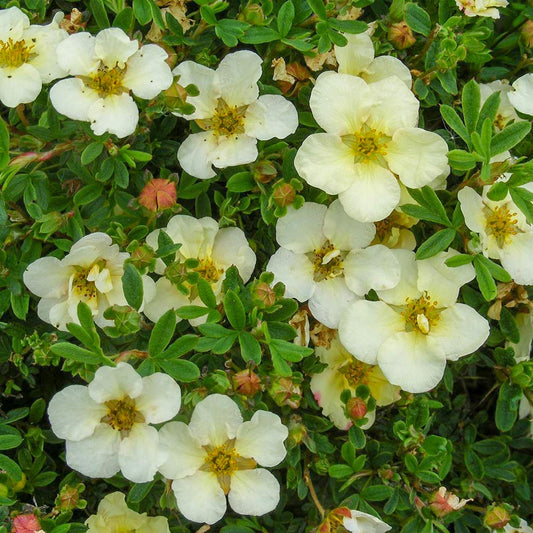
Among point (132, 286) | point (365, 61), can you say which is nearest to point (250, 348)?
point (132, 286)

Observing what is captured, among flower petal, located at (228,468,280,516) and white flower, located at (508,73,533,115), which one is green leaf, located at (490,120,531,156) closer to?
white flower, located at (508,73,533,115)

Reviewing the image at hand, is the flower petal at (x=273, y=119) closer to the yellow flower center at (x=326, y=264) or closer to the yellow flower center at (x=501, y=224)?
the yellow flower center at (x=326, y=264)

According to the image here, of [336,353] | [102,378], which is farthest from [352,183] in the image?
[102,378]

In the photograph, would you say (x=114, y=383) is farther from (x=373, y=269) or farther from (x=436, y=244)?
(x=436, y=244)

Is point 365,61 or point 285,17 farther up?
point 285,17

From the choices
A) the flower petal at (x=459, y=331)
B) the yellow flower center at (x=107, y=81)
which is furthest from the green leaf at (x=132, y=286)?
the flower petal at (x=459, y=331)
